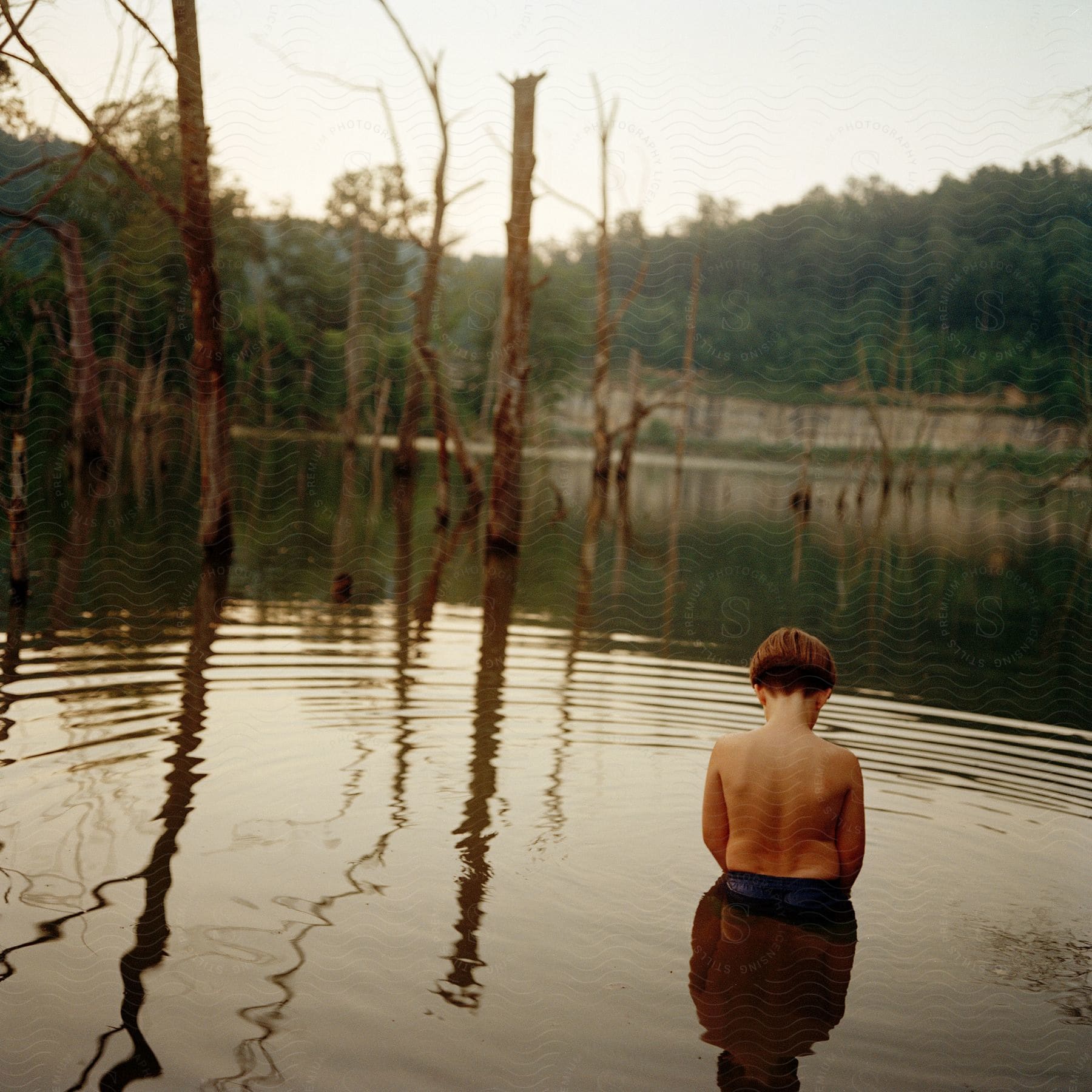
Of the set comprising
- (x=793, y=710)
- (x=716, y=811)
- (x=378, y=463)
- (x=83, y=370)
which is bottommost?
(x=716, y=811)

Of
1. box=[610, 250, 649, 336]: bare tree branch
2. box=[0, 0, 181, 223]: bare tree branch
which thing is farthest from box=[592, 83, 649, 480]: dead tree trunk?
box=[0, 0, 181, 223]: bare tree branch

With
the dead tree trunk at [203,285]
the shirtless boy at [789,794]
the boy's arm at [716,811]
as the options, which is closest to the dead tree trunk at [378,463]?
the dead tree trunk at [203,285]

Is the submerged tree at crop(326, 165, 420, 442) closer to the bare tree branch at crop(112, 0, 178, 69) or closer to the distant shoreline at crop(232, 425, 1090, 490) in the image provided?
the distant shoreline at crop(232, 425, 1090, 490)

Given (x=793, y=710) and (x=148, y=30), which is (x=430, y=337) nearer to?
(x=148, y=30)

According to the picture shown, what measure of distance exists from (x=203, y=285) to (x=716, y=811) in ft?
35.8

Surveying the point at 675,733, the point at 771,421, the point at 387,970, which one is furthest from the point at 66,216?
the point at 771,421

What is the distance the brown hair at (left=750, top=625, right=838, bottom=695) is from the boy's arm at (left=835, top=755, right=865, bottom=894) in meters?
0.30

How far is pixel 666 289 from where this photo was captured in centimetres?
4494

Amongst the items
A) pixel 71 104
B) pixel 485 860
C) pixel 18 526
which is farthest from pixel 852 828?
pixel 71 104

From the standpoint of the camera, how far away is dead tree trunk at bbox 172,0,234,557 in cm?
1270

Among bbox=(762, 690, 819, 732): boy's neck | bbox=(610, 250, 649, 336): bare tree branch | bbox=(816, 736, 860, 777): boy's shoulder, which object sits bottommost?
bbox=(816, 736, 860, 777): boy's shoulder

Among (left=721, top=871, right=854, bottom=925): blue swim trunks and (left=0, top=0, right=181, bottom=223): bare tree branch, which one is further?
(left=0, top=0, right=181, bottom=223): bare tree branch

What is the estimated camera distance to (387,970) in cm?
373

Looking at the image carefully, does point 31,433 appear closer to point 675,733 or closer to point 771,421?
point 675,733
